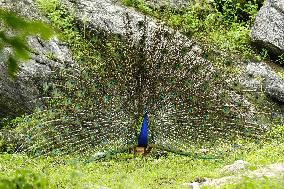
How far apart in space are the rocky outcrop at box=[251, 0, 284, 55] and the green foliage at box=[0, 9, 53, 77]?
1034cm

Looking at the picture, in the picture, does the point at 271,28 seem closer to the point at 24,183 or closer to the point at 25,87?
the point at 25,87

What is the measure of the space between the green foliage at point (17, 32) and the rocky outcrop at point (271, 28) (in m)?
10.3

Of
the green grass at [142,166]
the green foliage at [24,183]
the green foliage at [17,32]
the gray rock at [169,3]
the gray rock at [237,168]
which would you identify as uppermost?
the green foliage at [17,32]

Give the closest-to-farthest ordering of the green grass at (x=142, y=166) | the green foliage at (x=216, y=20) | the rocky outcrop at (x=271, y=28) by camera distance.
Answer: the green grass at (x=142, y=166), the rocky outcrop at (x=271, y=28), the green foliage at (x=216, y=20)

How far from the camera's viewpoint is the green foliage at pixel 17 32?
A: 108 inches

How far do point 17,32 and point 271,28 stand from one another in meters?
10.4

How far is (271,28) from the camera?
12.6m

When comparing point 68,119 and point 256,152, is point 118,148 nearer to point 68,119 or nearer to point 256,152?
point 68,119

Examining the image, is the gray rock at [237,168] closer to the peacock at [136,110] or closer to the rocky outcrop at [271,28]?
the peacock at [136,110]

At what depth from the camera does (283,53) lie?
12555 mm

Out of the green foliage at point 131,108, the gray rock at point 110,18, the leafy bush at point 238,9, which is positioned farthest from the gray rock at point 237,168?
the leafy bush at point 238,9

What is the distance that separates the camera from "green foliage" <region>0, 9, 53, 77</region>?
2.74m

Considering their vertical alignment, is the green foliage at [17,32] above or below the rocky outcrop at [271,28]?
above

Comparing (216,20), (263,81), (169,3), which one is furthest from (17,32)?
(216,20)
